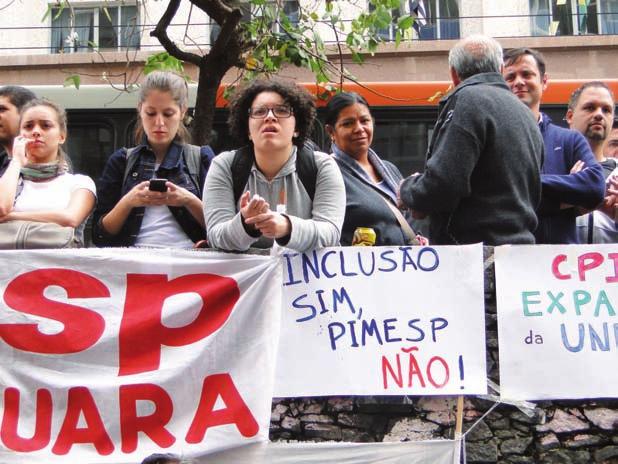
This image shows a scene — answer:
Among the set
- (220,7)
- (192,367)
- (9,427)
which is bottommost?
(9,427)

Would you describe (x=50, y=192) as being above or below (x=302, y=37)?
below

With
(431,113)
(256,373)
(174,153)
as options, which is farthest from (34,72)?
(256,373)

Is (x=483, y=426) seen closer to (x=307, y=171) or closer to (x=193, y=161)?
(x=307, y=171)

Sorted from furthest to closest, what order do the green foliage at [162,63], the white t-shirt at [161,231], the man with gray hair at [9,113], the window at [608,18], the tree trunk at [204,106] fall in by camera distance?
the window at [608,18], the green foliage at [162,63], the tree trunk at [204,106], the man with gray hair at [9,113], the white t-shirt at [161,231]

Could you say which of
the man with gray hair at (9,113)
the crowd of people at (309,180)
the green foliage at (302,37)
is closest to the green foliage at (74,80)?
the green foliage at (302,37)

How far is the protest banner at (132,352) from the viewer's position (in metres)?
4.13

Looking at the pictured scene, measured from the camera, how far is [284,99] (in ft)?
14.5

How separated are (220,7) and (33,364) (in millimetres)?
3851

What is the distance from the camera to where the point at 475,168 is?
4.34 meters

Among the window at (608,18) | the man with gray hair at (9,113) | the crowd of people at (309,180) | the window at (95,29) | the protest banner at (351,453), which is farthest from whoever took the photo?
the window at (95,29)

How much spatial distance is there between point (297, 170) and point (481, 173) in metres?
0.90

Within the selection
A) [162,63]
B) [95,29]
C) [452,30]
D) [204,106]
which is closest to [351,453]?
[204,106]

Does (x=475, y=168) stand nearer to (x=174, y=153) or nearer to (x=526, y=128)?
(x=526, y=128)

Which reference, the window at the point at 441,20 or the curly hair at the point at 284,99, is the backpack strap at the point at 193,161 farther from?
the window at the point at 441,20
